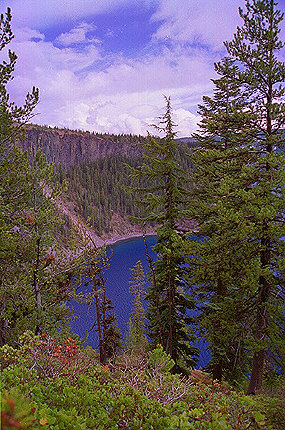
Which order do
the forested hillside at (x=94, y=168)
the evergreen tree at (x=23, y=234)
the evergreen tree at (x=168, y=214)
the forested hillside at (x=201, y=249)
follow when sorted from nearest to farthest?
1. the forested hillside at (x=201, y=249)
2. the evergreen tree at (x=23, y=234)
3. the evergreen tree at (x=168, y=214)
4. the forested hillside at (x=94, y=168)

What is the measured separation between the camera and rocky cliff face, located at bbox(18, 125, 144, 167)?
472 ft

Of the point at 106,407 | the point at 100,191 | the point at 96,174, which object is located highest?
the point at 96,174

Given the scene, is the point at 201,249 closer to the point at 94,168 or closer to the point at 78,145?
the point at 94,168

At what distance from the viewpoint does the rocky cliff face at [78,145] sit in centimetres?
14400

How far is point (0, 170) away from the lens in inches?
346

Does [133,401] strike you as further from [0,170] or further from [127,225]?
[127,225]

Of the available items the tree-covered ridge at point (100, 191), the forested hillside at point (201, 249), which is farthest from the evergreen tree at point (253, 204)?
the tree-covered ridge at point (100, 191)

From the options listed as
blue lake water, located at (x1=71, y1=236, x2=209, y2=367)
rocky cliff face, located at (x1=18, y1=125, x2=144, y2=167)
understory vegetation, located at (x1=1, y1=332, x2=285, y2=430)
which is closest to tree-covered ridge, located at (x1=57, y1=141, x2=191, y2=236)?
rocky cliff face, located at (x1=18, y1=125, x2=144, y2=167)

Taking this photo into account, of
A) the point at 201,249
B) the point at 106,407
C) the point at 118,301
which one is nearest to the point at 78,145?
the point at 118,301

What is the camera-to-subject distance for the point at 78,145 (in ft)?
505

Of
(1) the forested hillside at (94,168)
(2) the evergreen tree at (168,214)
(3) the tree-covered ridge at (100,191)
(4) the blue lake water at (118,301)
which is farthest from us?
(1) the forested hillside at (94,168)

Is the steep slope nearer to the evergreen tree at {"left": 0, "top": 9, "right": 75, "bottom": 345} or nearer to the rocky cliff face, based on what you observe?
the rocky cliff face

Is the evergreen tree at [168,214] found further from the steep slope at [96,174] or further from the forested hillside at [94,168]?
the forested hillside at [94,168]

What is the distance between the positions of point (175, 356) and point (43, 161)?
9426 mm
